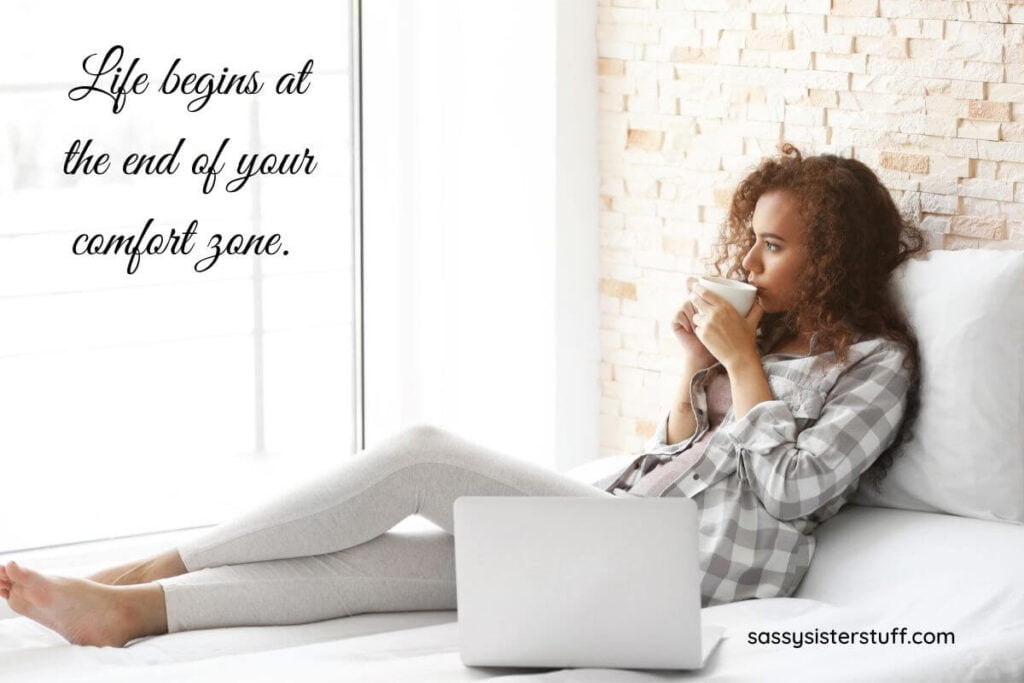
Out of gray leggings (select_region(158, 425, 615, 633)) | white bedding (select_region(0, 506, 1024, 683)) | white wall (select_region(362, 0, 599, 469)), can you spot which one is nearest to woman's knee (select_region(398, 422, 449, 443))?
gray leggings (select_region(158, 425, 615, 633))

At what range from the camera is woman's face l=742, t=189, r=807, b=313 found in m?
2.45

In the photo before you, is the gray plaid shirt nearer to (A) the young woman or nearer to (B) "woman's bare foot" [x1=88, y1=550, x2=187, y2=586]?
(A) the young woman

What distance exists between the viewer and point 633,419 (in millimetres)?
3297

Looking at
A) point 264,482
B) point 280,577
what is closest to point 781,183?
point 280,577

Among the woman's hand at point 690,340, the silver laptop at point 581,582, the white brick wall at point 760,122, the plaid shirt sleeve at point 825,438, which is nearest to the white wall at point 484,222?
the white brick wall at point 760,122

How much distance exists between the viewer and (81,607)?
205cm

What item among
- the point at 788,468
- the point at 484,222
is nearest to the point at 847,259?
the point at 788,468

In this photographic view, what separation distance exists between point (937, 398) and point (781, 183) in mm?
481

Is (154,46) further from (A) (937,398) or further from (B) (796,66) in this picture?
(A) (937,398)

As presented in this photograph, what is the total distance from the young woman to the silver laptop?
39cm

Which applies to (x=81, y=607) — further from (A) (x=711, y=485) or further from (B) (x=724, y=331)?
(B) (x=724, y=331)

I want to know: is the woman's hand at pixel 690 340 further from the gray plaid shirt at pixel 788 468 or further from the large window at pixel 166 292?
the large window at pixel 166 292

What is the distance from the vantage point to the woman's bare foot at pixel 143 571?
2.20 m

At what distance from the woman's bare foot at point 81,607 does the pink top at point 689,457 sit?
0.82 meters
